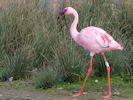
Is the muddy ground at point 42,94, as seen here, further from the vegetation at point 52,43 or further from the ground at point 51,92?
the vegetation at point 52,43

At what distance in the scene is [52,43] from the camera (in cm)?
1023

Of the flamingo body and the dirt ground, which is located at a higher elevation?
the flamingo body

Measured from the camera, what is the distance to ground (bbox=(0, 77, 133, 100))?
816 cm

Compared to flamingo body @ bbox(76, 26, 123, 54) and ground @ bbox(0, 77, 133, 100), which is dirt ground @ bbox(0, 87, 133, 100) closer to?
ground @ bbox(0, 77, 133, 100)

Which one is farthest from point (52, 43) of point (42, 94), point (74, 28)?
point (42, 94)

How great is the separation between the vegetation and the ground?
0.21m

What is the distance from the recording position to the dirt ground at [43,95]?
26.7 feet

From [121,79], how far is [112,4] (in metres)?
2.79

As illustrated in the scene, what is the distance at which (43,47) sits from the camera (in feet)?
33.3

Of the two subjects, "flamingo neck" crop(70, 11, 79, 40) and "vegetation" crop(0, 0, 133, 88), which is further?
"vegetation" crop(0, 0, 133, 88)

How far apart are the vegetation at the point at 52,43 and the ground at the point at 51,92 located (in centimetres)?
21

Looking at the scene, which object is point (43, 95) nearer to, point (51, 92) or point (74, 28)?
point (51, 92)

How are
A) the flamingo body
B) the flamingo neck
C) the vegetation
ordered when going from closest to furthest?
the flamingo body → the flamingo neck → the vegetation

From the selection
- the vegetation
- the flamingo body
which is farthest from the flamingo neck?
the vegetation
